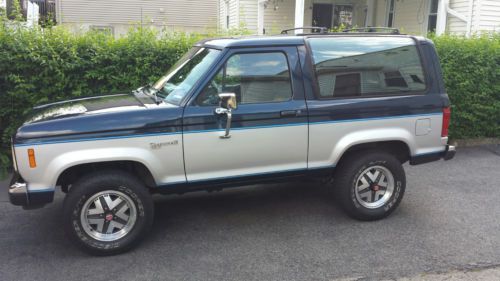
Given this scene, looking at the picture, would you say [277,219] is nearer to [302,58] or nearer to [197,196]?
[197,196]

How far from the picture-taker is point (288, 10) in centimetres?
1555

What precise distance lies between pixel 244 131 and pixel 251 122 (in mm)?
107

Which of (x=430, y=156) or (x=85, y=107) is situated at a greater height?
(x=85, y=107)

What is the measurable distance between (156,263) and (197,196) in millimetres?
1706

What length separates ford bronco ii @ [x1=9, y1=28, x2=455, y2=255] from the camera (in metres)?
3.85

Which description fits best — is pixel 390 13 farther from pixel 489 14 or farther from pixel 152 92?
pixel 152 92

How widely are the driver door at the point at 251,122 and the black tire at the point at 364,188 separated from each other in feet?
1.60

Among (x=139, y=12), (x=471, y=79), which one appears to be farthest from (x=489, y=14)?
(x=139, y=12)

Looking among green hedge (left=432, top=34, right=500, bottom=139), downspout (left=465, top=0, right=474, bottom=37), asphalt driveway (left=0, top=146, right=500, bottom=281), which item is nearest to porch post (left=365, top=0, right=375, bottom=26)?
downspout (left=465, top=0, right=474, bottom=37)

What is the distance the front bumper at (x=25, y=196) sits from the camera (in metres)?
3.74

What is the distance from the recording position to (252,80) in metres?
4.28

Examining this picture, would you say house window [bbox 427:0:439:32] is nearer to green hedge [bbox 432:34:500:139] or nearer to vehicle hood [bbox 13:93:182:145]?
green hedge [bbox 432:34:500:139]

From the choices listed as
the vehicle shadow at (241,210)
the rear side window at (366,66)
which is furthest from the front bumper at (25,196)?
the rear side window at (366,66)

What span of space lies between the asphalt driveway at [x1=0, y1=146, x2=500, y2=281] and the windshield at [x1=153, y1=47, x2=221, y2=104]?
138cm
